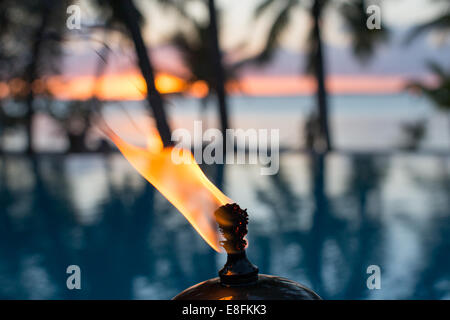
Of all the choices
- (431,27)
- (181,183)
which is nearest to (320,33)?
(431,27)

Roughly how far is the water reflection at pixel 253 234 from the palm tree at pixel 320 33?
5.42 m

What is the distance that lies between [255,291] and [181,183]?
0.91 ft

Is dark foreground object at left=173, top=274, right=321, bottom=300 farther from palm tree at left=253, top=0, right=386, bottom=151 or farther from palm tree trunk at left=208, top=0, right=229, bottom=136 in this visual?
palm tree at left=253, top=0, right=386, bottom=151

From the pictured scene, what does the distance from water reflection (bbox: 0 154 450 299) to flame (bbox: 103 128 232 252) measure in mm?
4793

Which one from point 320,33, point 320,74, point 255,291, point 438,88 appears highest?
point 320,33

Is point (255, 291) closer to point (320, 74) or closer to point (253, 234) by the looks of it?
point (253, 234)

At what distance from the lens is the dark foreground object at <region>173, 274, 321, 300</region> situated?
0.98m

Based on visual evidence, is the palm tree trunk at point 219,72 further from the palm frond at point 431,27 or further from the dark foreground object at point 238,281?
the dark foreground object at point 238,281

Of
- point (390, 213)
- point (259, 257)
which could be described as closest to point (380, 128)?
point (390, 213)

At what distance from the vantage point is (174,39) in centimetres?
2512

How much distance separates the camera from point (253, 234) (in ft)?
27.7
